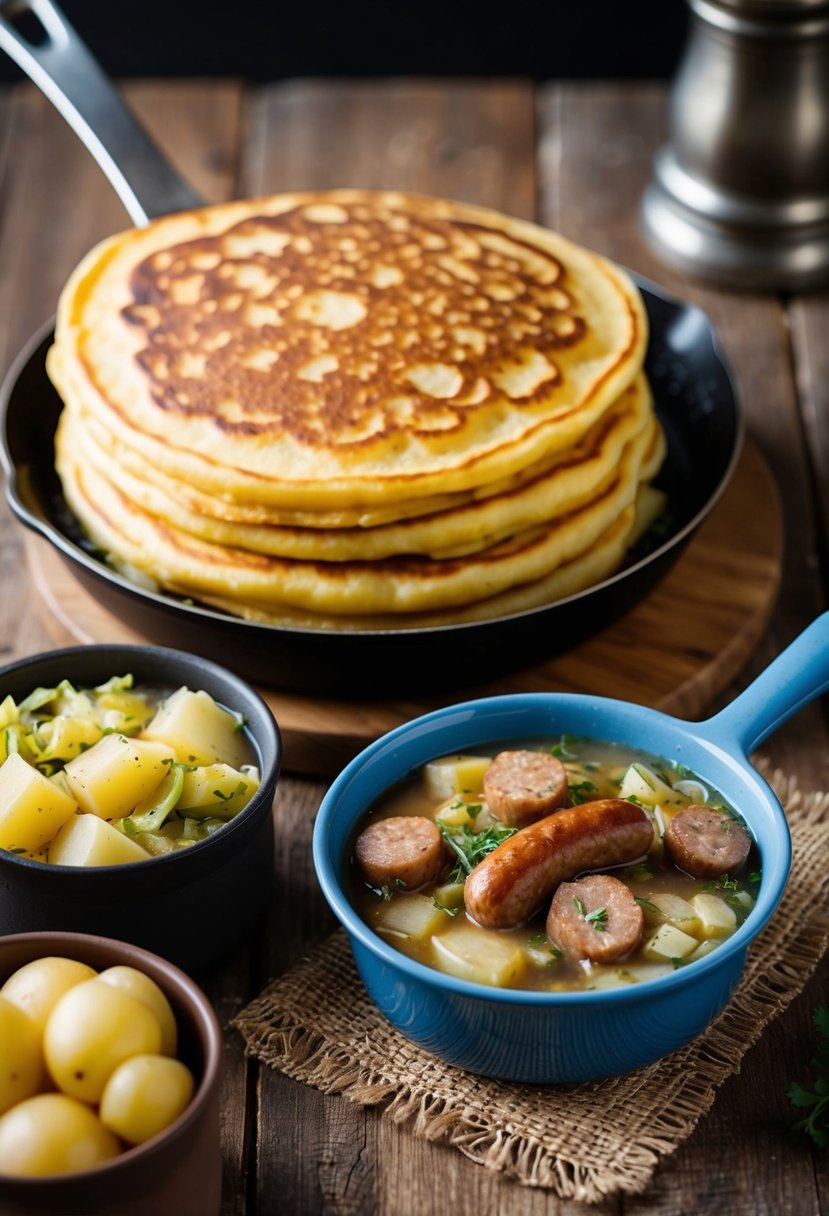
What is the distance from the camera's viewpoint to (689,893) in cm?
179

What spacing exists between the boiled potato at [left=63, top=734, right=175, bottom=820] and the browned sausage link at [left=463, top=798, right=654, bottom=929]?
16.8 inches

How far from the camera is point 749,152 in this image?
132 inches

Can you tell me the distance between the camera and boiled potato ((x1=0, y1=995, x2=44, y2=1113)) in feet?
4.93

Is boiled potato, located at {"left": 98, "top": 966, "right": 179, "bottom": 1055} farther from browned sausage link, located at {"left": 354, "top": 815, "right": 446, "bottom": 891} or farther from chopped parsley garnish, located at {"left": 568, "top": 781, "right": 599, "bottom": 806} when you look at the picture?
chopped parsley garnish, located at {"left": 568, "top": 781, "right": 599, "bottom": 806}

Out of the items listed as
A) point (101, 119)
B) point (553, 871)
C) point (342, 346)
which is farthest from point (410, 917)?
point (101, 119)

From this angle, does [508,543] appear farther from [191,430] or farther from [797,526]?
[797,526]

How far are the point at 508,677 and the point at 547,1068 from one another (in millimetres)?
814

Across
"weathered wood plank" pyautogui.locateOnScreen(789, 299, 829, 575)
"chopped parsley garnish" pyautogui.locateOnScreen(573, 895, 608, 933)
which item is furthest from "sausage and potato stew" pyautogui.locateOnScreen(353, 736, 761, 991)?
"weathered wood plank" pyautogui.locateOnScreen(789, 299, 829, 575)

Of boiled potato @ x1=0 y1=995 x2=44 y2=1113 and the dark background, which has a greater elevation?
boiled potato @ x1=0 y1=995 x2=44 y2=1113

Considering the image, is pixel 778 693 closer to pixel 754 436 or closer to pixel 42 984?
pixel 42 984

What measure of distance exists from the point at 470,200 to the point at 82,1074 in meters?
2.77

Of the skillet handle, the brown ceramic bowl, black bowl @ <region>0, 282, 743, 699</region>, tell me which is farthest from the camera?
the skillet handle

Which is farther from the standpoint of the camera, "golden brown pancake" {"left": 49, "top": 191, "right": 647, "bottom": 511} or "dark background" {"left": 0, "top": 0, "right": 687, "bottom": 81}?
"dark background" {"left": 0, "top": 0, "right": 687, "bottom": 81}

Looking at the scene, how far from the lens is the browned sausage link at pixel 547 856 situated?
5.60 feet
